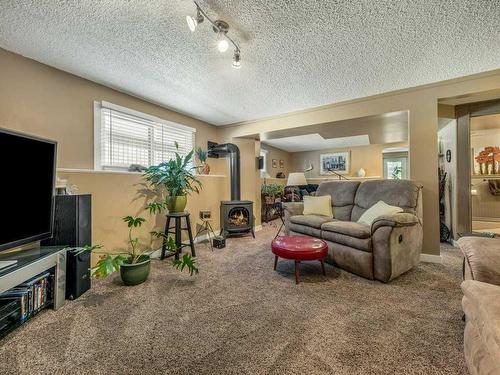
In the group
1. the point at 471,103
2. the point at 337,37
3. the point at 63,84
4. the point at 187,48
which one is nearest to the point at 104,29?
the point at 187,48

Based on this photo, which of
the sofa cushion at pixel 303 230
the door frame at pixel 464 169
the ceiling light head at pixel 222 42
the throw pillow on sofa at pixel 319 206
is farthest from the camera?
the throw pillow on sofa at pixel 319 206

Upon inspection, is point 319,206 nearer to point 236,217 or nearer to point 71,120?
point 236,217

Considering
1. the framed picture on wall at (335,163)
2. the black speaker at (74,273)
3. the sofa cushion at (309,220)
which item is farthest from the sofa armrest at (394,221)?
the framed picture on wall at (335,163)

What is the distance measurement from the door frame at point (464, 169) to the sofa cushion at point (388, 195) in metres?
1.33

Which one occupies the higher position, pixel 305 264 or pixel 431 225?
pixel 431 225

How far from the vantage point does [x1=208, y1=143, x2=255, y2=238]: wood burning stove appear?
387 cm

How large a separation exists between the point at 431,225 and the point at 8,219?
4.26 m

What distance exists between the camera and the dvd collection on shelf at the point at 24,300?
1.42 metres

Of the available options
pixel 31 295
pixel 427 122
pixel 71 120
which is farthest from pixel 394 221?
pixel 71 120

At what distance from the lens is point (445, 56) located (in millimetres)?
2125

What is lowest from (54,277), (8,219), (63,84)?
(54,277)

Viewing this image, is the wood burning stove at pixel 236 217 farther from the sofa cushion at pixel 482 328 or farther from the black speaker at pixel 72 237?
the sofa cushion at pixel 482 328

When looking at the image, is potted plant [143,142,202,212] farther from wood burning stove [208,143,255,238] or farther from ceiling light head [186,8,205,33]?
ceiling light head [186,8,205,33]

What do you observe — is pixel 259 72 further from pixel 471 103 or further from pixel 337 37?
pixel 471 103
